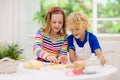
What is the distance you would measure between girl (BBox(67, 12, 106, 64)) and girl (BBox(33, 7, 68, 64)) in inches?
3.1

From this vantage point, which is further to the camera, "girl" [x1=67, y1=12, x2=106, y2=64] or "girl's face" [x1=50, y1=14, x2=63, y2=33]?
"girl's face" [x1=50, y1=14, x2=63, y2=33]

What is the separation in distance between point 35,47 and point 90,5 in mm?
1450

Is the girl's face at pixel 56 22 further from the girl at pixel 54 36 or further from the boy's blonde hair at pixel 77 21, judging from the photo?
the boy's blonde hair at pixel 77 21

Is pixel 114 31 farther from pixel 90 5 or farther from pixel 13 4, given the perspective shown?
pixel 13 4

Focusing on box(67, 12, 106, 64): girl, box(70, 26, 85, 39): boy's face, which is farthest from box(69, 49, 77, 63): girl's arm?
box(70, 26, 85, 39): boy's face

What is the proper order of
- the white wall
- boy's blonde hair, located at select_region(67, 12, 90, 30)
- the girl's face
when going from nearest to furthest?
1. boy's blonde hair, located at select_region(67, 12, 90, 30)
2. the girl's face
3. the white wall

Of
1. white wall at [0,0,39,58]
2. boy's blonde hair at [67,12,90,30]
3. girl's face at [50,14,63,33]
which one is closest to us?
boy's blonde hair at [67,12,90,30]

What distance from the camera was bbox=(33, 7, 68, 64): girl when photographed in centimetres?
227

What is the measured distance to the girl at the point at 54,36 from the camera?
7.45ft

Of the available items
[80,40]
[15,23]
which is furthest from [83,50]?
[15,23]

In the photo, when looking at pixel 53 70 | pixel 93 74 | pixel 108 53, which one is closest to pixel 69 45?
pixel 53 70

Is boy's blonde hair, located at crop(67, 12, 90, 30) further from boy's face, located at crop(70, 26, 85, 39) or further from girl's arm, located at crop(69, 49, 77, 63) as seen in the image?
girl's arm, located at crop(69, 49, 77, 63)

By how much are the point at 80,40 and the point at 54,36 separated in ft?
0.80

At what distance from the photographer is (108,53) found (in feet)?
10.3
